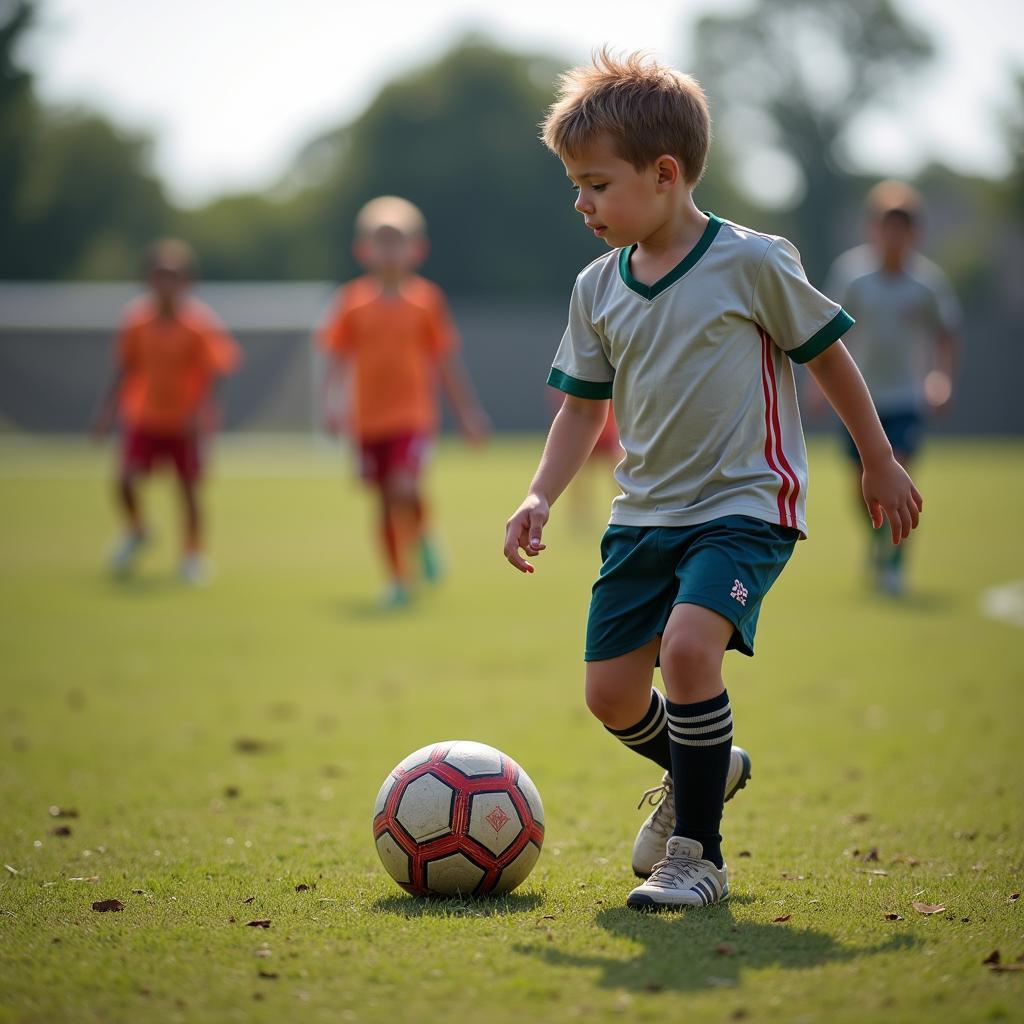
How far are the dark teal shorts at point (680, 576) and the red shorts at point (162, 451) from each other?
351 inches

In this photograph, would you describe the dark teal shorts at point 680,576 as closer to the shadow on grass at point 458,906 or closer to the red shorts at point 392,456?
the shadow on grass at point 458,906

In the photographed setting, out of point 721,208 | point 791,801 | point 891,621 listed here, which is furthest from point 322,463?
point 721,208

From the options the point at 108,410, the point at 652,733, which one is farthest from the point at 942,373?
the point at 108,410

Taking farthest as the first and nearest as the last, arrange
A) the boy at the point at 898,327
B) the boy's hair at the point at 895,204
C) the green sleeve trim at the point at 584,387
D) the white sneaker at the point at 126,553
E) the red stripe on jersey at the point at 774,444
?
1. the white sneaker at the point at 126,553
2. the boy at the point at 898,327
3. the boy's hair at the point at 895,204
4. the green sleeve trim at the point at 584,387
5. the red stripe on jersey at the point at 774,444

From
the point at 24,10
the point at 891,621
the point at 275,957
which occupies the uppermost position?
the point at 24,10

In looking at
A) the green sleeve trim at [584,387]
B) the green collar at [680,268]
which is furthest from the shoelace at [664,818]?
the green collar at [680,268]

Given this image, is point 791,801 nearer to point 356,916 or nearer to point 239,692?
point 356,916

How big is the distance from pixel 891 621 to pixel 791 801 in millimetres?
4606

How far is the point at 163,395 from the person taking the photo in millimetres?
12328

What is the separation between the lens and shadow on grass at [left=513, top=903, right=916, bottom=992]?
2986 mm

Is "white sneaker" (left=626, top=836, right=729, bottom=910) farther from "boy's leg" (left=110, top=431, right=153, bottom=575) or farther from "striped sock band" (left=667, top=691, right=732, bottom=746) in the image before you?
"boy's leg" (left=110, top=431, right=153, bottom=575)

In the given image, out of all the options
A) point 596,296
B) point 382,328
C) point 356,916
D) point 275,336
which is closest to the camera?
point 356,916

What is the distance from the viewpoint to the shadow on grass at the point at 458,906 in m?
3.54

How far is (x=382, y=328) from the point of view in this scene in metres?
10.6
